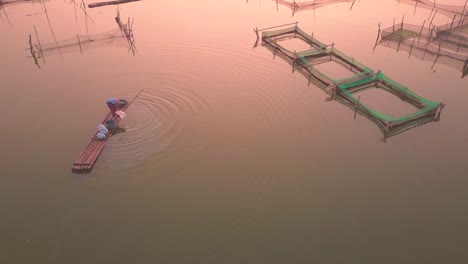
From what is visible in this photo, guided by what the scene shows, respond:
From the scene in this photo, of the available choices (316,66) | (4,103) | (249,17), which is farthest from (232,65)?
(4,103)

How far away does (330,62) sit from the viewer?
29.8 ft

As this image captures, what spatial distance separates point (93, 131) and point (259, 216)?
3.54m

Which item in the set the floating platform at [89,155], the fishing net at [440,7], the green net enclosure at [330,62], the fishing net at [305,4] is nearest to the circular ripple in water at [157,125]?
the floating platform at [89,155]

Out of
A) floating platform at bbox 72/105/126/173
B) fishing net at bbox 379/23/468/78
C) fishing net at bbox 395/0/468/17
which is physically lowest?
floating platform at bbox 72/105/126/173

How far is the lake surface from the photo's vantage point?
5137 mm

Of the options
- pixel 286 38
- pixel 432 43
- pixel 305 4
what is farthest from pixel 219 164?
pixel 305 4

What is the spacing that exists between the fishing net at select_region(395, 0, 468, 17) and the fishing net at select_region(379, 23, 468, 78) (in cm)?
93

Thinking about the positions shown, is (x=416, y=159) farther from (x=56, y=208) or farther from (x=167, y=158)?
(x=56, y=208)

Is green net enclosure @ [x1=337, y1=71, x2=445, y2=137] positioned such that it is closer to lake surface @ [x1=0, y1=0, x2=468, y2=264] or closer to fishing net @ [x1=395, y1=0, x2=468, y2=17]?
lake surface @ [x1=0, y1=0, x2=468, y2=264]

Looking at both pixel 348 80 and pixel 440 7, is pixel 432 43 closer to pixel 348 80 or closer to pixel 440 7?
pixel 440 7

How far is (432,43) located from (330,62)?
2815 mm

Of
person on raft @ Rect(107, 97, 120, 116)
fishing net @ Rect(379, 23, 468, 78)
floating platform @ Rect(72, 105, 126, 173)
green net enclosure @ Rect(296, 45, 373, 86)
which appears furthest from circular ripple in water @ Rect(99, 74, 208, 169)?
fishing net @ Rect(379, 23, 468, 78)

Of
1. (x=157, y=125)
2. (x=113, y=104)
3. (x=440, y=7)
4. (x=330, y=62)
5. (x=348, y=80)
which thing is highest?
(x=440, y=7)

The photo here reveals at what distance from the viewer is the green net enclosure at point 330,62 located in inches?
323
